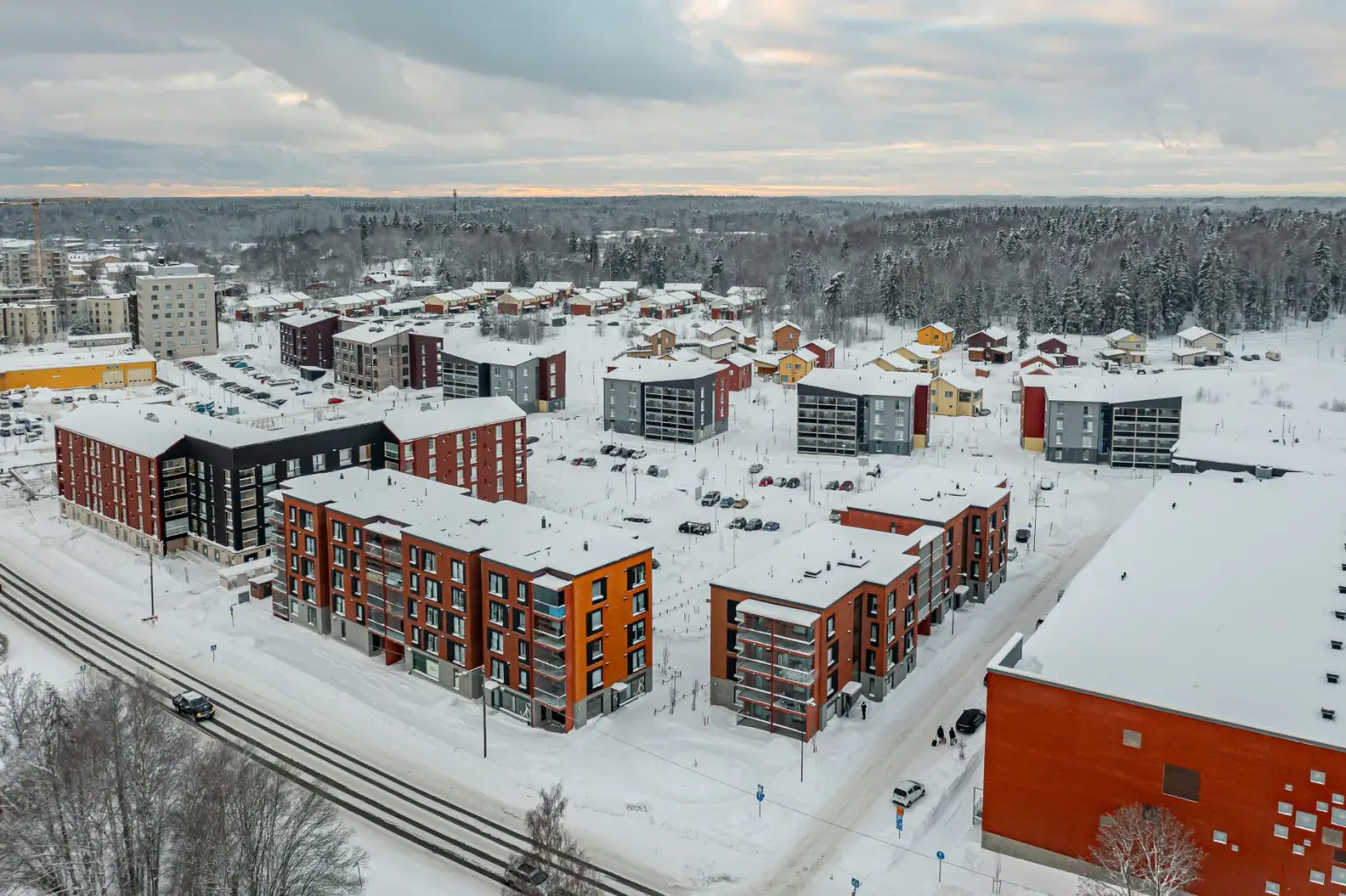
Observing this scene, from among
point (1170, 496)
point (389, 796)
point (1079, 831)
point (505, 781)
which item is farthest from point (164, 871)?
point (1170, 496)

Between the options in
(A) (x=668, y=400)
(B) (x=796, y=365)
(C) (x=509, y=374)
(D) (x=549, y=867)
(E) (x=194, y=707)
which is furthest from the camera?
(B) (x=796, y=365)

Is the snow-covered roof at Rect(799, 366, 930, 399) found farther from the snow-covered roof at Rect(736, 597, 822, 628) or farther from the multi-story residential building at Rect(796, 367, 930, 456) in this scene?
the snow-covered roof at Rect(736, 597, 822, 628)

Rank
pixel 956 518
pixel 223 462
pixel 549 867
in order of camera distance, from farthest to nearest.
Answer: pixel 223 462
pixel 956 518
pixel 549 867

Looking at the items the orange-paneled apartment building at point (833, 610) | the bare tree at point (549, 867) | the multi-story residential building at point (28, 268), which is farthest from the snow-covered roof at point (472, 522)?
the multi-story residential building at point (28, 268)

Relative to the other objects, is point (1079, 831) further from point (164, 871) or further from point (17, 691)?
point (17, 691)

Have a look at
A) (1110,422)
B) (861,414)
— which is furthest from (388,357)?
(1110,422)

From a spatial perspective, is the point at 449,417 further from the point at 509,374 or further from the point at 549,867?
the point at 549,867

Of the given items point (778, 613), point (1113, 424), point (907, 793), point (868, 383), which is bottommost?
point (907, 793)
